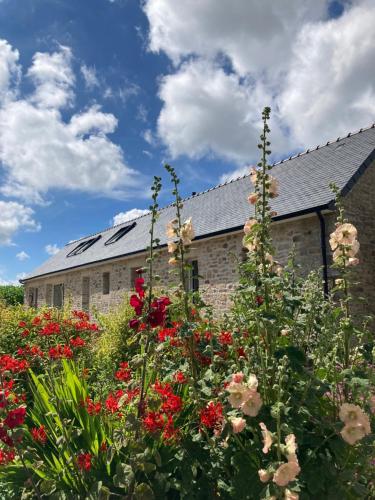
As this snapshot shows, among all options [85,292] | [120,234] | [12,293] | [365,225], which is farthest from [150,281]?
[12,293]

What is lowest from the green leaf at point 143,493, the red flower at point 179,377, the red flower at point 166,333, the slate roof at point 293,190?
the green leaf at point 143,493

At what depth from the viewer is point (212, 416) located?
2115 mm

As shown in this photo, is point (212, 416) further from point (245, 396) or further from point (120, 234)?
point (120, 234)

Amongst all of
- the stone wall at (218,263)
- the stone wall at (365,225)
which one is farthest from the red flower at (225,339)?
the stone wall at (365,225)

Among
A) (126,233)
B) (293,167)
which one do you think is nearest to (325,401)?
(293,167)

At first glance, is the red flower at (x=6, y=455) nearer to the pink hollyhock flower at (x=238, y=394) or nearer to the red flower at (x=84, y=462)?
the red flower at (x=84, y=462)

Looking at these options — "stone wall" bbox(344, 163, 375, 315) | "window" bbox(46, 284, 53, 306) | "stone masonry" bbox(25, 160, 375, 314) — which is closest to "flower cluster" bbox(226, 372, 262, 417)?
"stone masonry" bbox(25, 160, 375, 314)

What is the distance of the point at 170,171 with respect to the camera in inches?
101

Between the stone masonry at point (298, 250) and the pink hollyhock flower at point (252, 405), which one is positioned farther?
the stone masonry at point (298, 250)

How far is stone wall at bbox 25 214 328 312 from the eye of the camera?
903cm

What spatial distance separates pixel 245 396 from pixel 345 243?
1.36m

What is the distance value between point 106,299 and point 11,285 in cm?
1715

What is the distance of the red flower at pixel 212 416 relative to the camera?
82.3 inches

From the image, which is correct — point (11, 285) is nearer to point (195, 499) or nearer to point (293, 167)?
point (293, 167)
